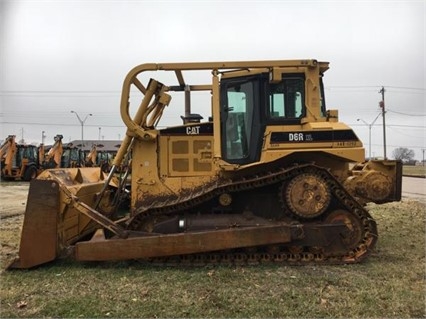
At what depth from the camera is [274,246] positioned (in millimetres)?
6402

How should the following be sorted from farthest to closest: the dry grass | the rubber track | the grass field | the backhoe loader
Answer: the dry grass
the backhoe loader
the rubber track
the grass field

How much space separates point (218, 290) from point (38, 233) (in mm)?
2697

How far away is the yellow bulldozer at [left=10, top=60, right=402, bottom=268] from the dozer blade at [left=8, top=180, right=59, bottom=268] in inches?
0.6

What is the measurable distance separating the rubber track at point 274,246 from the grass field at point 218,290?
0.59 ft

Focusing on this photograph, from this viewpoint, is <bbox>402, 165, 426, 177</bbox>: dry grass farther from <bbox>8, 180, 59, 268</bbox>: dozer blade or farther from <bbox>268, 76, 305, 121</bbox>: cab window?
<bbox>8, 180, 59, 268</bbox>: dozer blade

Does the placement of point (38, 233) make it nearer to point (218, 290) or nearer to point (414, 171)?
point (218, 290)

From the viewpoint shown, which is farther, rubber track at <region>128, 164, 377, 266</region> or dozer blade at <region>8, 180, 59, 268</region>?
rubber track at <region>128, 164, 377, 266</region>

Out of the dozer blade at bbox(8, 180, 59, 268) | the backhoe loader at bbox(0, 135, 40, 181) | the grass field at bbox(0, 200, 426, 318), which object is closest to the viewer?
the grass field at bbox(0, 200, 426, 318)

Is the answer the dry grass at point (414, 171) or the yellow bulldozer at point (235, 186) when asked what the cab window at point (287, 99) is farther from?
the dry grass at point (414, 171)

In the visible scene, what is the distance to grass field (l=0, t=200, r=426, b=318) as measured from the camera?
4586 millimetres

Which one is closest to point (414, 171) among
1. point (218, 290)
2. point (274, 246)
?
point (274, 246)

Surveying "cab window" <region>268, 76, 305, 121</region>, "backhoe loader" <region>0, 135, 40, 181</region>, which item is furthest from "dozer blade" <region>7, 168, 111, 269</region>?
"backhoe loader" <region>0, 135, 40, 181</region>

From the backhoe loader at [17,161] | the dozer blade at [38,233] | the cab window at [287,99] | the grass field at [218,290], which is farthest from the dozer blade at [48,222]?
the backhoe loader at [17,161]

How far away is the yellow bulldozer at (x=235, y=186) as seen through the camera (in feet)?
20.2
